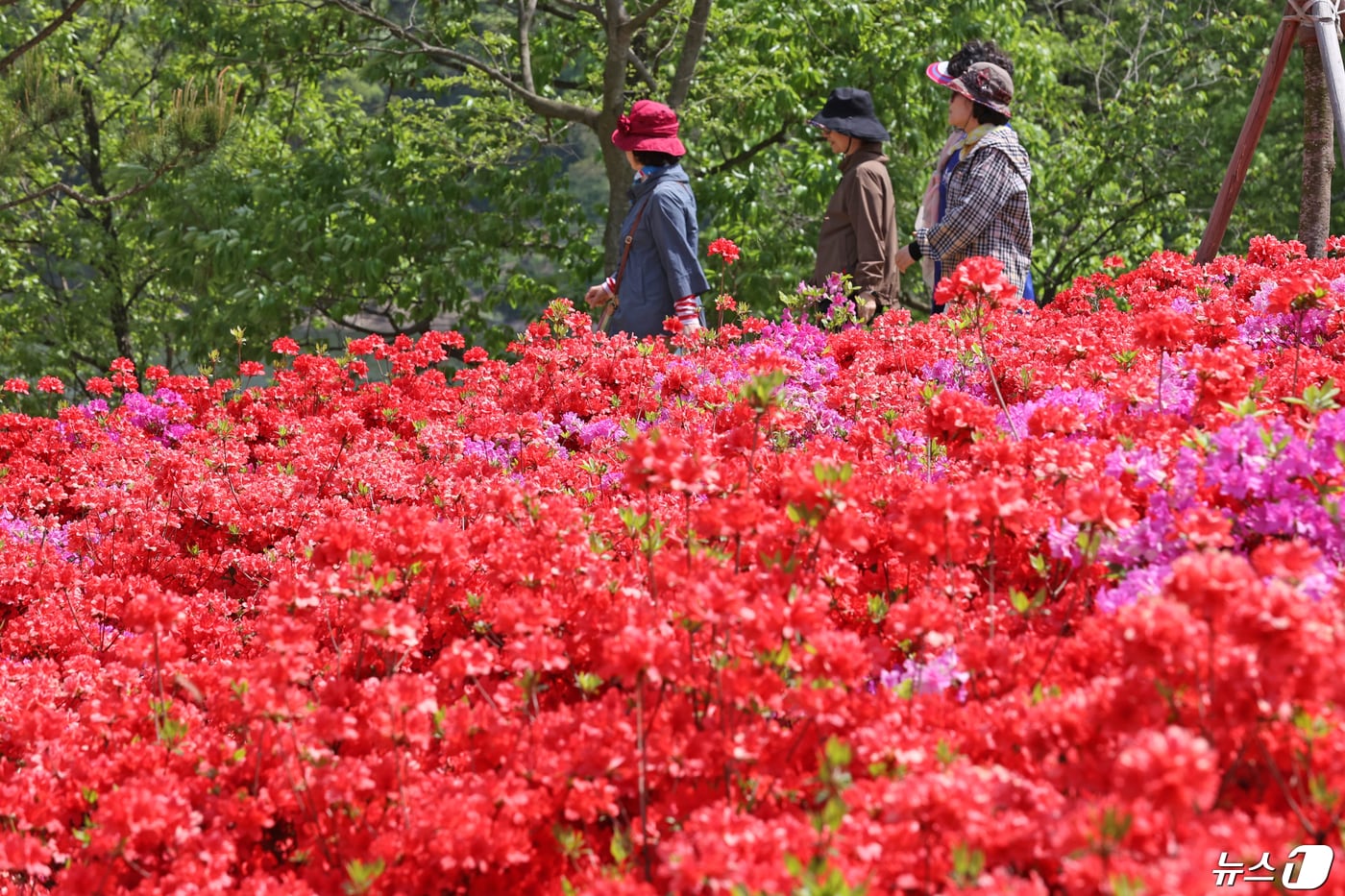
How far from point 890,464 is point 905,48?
27.7ft

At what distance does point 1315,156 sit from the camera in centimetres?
591

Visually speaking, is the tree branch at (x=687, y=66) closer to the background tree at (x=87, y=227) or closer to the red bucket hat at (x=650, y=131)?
the red bucket hat at (x=650, y=131)

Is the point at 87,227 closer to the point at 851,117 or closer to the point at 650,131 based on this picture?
the point at 650,131

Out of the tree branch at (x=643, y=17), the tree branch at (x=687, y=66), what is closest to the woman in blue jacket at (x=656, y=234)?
the tree branch at (x=643, y=17)

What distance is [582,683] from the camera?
2051 mm

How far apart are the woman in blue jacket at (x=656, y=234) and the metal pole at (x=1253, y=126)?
2537mm

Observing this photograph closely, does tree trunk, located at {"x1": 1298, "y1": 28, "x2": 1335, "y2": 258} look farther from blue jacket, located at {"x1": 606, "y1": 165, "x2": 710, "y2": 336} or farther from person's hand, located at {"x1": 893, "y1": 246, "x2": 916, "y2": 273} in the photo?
blue jacket, located at {"x1": 606, "y1": 165, "x2": 710, "y2": 336}

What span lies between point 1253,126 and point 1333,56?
21.7 inches

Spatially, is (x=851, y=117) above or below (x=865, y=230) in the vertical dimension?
above

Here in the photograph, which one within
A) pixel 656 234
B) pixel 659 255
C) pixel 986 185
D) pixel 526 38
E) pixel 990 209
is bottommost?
pixel 659 255

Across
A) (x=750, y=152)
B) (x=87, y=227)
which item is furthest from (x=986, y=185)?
(x=87, y=227)

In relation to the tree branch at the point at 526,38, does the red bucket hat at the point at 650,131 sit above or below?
below

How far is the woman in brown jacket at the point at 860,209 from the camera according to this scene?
619cm

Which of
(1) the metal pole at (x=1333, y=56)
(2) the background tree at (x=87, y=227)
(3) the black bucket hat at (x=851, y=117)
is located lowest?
(2) the background tree at (x=87, y=227)
